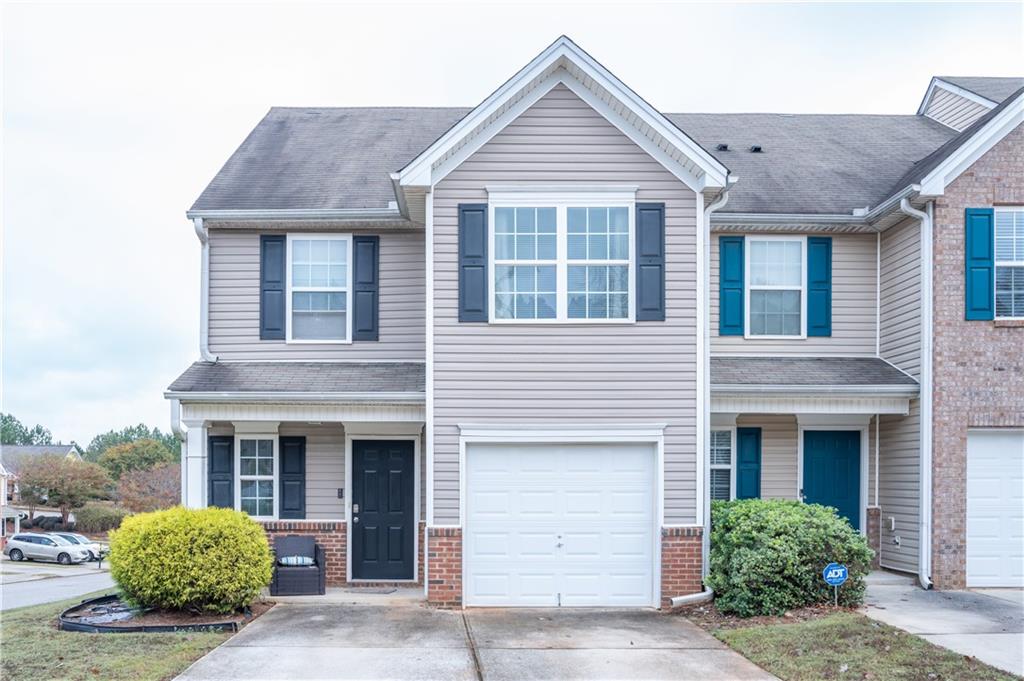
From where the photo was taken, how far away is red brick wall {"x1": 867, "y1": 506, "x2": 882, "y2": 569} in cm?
1411

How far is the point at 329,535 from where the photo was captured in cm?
1373

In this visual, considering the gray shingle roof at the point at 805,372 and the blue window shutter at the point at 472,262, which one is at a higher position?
the blue window shutter at the point at 472,262

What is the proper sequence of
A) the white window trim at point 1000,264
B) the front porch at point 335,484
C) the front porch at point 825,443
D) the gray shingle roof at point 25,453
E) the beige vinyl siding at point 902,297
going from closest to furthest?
the white window trim at point 1000,264
the beige vinyl siding at point 902,297
the front porch at point 825,443
the front porch at point 335,484
the gray shingle roof at point 25,453

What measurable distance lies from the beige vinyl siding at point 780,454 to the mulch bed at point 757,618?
3.47 metres

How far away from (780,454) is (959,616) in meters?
4.02

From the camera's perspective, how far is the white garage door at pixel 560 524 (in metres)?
12.0

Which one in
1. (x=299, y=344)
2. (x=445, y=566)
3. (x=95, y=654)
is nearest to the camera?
(x=95, y=654)

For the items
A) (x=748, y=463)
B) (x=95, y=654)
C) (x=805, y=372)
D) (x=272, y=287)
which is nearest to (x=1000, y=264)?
(x=805, y=372)

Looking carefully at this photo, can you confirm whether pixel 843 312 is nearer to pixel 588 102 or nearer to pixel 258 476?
pixel 588 102

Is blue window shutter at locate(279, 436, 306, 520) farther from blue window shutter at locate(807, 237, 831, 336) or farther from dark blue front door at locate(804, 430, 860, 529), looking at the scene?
blue window shutter at locate(807, 237, 831, 336)

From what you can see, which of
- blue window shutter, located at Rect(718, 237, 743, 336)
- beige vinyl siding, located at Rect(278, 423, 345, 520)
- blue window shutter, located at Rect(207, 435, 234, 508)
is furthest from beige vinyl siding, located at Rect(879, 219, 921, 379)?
blue window shutter, located at Rect(207, 435, 234, 508)

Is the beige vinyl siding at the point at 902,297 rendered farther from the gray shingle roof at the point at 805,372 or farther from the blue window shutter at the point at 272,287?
the blue window shutter at the point at 272,287

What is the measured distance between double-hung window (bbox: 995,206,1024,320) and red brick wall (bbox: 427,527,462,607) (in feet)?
26.7

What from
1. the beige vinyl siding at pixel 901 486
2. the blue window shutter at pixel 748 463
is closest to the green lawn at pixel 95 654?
the blue window shutter at pixel 748 463
